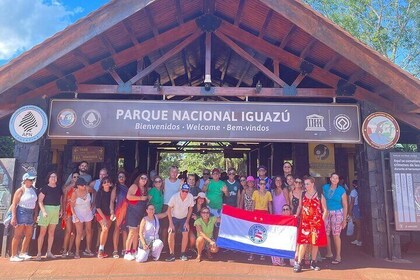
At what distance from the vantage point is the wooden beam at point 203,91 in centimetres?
667

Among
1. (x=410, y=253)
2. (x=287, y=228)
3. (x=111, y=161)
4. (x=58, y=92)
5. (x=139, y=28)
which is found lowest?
(x=410, y=253)

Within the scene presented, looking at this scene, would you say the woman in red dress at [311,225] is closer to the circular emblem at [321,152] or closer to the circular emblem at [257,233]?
the circular emblem at [257,233]

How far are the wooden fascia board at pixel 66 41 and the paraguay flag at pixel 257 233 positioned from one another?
391cm

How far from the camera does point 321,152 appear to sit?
33.2 feet

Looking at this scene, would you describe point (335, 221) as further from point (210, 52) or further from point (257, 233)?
point (210, 52)

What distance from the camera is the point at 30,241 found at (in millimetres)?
6148

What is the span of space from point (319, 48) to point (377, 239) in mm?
3840

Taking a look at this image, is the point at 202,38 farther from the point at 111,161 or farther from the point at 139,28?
the point at 111,161

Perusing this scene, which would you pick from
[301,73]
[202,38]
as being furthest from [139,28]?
[301,73]

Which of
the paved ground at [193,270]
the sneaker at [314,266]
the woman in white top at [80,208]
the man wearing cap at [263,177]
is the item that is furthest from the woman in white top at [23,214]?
the sneaker at [314,266]

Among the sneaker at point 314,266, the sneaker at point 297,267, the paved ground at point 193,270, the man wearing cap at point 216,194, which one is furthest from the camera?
the man wearing cap at point 216,194

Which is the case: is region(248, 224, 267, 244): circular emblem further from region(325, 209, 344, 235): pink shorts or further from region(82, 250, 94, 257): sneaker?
region(82, 250, 94, 257): sneaker

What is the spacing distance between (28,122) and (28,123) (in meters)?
0.02

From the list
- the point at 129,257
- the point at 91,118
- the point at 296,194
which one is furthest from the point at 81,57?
the point at 296,194
